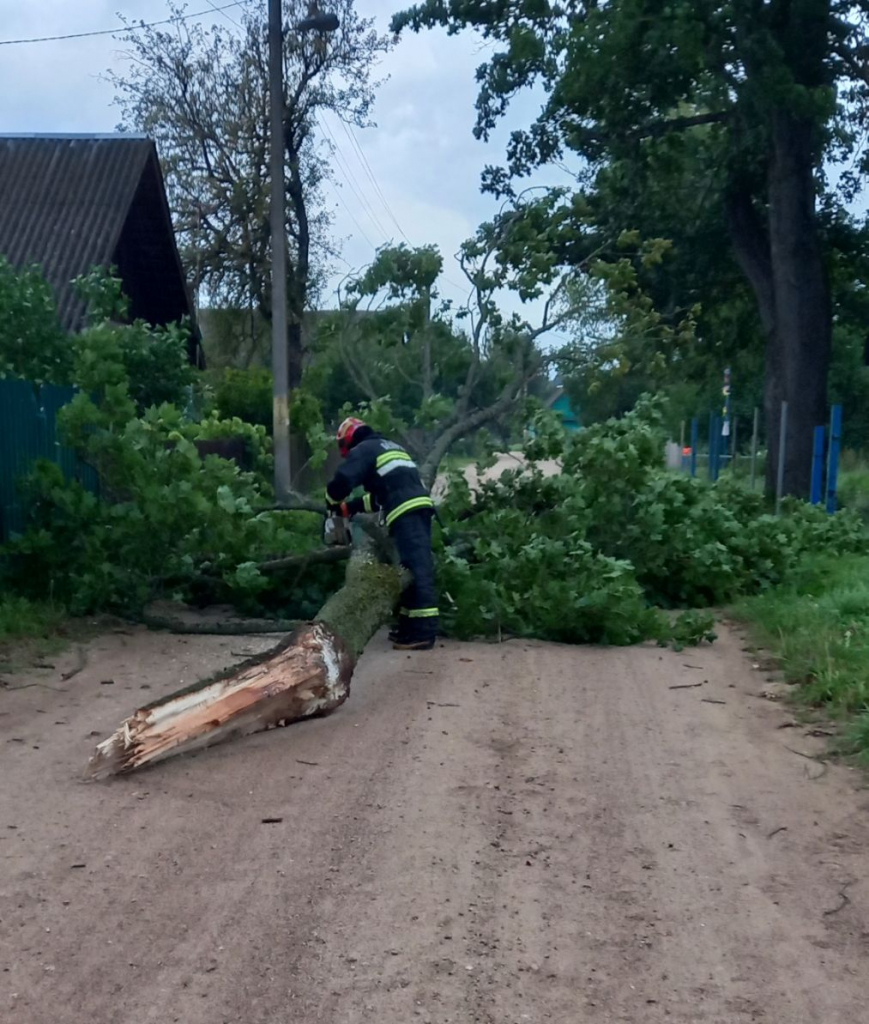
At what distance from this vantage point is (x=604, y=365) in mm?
15094

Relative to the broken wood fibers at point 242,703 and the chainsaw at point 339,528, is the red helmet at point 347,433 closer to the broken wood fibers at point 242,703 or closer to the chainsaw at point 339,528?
the chainsaw at point 339,528

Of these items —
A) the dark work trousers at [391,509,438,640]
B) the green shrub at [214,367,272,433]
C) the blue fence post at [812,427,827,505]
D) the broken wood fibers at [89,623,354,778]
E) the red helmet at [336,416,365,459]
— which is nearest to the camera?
the broken wood fibers at [89,623,354,778]

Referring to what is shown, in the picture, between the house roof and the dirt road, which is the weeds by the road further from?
the house roof

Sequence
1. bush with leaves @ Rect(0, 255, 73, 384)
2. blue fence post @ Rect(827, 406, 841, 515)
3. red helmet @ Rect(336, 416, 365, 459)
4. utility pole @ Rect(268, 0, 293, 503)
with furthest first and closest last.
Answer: blue fence post @ Rect(827, 406, 841, 515) < utility pole @ Rect(268, 0, 293, 503) < bush with leaves @ Rect(0, 255, 73, 384) < red helmet @ Rect(336, 416, 365, 459)

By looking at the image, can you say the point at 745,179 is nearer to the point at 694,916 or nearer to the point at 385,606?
the point at 385,606

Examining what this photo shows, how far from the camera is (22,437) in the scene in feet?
35.1


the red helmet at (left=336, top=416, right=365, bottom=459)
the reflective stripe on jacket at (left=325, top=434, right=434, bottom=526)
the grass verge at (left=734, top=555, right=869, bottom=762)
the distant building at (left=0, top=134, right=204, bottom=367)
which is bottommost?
the grass verge at (left=734, top=555, right=869, bottom=762)

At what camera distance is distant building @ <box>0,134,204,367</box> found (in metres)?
19.3

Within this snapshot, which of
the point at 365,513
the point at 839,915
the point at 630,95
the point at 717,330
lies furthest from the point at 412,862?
the point at 717,330

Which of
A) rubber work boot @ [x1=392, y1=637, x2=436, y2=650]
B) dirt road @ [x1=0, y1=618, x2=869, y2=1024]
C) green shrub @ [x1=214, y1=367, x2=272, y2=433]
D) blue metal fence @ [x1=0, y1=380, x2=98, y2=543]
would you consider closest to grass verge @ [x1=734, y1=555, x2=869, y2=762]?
dirt road @ [x1=0, y1=618, x2=869, y2=1024]

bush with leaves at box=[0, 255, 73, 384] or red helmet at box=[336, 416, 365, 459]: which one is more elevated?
bush with leaves at box=[0, 255, 73, 384]

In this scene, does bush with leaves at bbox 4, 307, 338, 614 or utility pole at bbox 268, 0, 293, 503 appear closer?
bush with leaves at bbox 4, 307, 338, 614

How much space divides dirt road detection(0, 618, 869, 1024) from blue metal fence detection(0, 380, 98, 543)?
2.80m

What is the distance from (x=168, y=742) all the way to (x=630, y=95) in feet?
54.3
